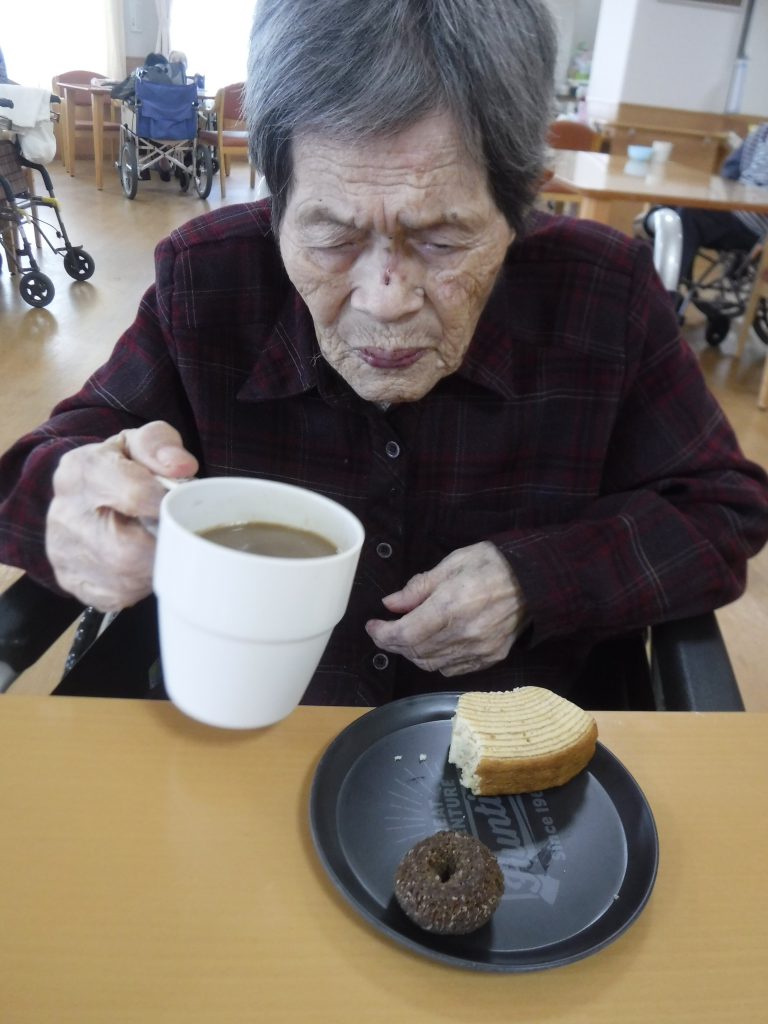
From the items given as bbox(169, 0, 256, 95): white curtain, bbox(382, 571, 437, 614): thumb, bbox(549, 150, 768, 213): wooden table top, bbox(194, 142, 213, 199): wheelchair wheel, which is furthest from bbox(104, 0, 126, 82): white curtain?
bbox(382, 571, 437, 614): thumb

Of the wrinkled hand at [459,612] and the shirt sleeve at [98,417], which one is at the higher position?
the shirt sleeve at [98,417]

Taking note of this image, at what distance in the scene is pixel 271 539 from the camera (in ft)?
1.92

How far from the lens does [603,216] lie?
9.99 feet

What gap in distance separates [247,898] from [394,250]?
563mm

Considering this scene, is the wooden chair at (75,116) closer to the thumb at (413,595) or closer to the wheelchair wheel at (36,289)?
the wheelchair wheel at (36,289)

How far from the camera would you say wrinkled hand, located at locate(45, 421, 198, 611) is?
65cm

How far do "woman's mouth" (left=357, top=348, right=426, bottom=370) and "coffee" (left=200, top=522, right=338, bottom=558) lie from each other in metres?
0.33

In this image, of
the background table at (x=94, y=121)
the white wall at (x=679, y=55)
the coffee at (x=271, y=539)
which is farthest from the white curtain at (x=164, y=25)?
the coffee at (x=271, y=539)

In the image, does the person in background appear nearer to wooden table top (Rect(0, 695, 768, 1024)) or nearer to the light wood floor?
the light wood floor

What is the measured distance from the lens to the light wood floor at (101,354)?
85.6 inches

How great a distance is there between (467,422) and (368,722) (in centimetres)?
43

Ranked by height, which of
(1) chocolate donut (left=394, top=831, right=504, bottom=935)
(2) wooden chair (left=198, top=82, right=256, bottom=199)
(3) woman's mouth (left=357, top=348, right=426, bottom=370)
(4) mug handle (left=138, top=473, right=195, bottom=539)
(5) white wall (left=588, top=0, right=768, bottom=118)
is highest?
(5) white wall (left=588, top=0, right=768, bottom=118)

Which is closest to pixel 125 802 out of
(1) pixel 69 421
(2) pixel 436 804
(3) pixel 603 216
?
(2) pixel 436 804

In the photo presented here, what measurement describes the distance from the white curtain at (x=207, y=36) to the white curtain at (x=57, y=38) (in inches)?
25.3
